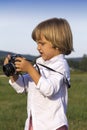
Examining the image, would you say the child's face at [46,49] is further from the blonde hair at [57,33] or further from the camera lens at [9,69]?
the camera lens at [9,69]

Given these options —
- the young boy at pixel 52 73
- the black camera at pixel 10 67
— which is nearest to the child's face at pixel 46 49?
the young boy at pixel 52 73

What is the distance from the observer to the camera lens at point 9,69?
3.69 m

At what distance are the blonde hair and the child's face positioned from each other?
0.10ft

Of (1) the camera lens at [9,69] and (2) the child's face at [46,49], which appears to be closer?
(1) the camera lens at [9,69]

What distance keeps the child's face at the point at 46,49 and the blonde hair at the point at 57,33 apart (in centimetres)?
3

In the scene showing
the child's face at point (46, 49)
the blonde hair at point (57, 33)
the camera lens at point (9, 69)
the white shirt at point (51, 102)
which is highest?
the blonde hair at point (57, 33)

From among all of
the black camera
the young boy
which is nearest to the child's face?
the young boy

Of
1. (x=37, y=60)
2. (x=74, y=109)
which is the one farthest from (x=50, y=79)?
(x=74, y=109)

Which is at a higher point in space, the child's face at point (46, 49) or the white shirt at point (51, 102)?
the child's face at point (46, 49)

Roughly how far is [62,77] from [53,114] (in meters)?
0.30

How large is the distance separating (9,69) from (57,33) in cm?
47

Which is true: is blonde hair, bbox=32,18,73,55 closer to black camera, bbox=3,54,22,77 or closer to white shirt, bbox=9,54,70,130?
white shirt, bbox=9,54,70,130

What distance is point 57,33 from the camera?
381 centimetres

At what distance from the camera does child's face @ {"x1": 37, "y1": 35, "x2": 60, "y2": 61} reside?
3.86 metres
